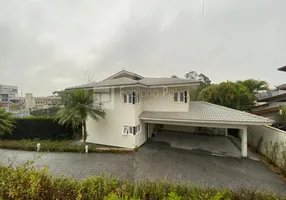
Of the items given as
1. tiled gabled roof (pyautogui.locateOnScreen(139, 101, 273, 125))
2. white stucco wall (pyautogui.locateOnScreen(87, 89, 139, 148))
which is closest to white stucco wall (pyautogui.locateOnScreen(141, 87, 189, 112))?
tiled gabled roof (pyautogui.locateOnScreen(139, 101, 273, 125))

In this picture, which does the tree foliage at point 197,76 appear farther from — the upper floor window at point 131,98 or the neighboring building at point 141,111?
the upper floor window at point 131,98

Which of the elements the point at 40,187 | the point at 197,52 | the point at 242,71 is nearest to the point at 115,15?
the point at 197,52

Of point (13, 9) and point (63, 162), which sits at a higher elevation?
point (13, 9)

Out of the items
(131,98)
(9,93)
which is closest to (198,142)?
(131,98)

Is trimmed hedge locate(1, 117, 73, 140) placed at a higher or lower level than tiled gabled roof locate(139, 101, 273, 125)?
lower

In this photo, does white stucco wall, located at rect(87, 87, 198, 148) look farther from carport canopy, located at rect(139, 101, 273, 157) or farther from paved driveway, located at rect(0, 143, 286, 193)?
paved driveway, located at rect(0, 143, 286, 193)

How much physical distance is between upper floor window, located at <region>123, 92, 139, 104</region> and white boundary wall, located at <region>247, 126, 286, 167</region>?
9.51 m

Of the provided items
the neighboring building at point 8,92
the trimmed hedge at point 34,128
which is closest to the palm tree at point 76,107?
the trimmed hedge at point 34,128

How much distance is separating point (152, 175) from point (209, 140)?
322 inches

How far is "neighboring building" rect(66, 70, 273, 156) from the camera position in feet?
33.8

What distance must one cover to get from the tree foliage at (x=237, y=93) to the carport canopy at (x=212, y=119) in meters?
5.25

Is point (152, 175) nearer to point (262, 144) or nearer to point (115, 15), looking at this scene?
point (262, 144)

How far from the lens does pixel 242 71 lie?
843 inches

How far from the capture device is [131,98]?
10914 millimetres
